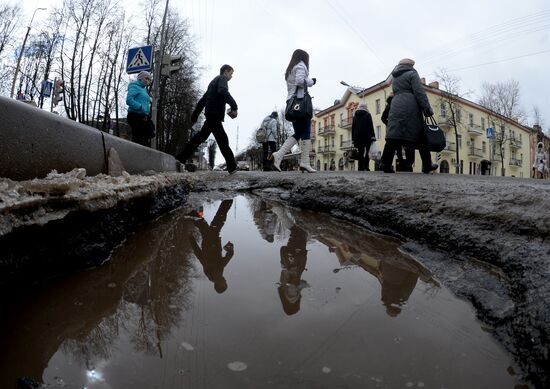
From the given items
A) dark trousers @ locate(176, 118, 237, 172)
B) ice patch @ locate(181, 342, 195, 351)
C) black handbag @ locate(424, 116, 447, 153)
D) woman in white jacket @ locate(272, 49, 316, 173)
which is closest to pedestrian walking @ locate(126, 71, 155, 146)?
dark trousers @ locate(176, 118, 237, 172)

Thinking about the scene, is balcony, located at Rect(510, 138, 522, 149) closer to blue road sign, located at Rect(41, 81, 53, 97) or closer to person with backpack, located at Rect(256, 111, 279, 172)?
person with backpack, located at Rect(256, 111, 279, 172)

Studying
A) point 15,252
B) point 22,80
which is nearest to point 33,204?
point 15,252

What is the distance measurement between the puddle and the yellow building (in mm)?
28174

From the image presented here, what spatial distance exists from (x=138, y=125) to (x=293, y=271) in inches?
175

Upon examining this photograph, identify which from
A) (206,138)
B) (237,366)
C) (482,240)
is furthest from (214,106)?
(237,366)

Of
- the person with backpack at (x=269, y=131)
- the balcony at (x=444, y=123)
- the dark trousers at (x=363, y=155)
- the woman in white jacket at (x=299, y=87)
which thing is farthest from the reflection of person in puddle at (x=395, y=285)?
the balcony at (x=444, y=123)

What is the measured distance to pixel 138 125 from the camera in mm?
5020

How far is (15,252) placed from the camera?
1036 mm

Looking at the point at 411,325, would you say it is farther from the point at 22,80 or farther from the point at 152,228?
the point at 22,80

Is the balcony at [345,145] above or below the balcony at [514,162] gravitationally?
above

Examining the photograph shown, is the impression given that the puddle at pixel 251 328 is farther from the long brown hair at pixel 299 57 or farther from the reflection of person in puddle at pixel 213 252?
the long brown hair at pixel 299 57

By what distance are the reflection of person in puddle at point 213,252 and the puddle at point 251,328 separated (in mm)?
15

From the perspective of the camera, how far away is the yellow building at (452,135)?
31.3 metres

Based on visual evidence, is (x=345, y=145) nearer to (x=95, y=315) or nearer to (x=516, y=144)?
(x=516, y=144)
